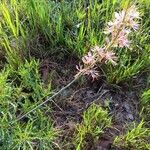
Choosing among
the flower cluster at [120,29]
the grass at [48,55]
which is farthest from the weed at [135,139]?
the flower cluster at [120,29]

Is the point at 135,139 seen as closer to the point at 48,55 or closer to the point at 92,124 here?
the point at 92,124

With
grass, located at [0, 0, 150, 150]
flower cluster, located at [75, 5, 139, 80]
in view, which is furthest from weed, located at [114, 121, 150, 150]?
flower cluster, located at [75, 5, 139, 80]

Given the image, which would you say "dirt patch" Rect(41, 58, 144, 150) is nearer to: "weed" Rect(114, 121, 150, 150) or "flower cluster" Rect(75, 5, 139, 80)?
"weed" Rect(114, 121, 150, 150)

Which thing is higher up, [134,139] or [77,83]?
[77,83]

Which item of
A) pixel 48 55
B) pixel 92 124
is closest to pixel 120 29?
pixel 92 124

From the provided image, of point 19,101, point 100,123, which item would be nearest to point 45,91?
point 19,101

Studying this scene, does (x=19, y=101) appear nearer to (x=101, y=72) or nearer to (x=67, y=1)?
(x=101, y=72)

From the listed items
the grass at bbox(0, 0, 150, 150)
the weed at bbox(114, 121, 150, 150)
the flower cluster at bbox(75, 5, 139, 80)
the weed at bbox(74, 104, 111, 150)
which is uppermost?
the flower cluster at bbox(75, 5, 139, 80)

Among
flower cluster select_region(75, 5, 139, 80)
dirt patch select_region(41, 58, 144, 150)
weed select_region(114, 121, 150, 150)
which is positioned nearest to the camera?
flower cluster select_region(75, 5, 139, 80)
